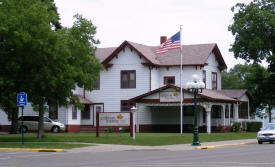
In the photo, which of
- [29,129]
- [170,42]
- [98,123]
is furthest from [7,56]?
[29,129]

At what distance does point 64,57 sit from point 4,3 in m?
5.02

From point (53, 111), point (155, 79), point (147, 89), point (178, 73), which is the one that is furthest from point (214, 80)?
point (53, 111)

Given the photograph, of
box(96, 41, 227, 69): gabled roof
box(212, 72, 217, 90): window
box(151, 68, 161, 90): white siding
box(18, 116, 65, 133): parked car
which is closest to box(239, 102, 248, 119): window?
box(212, 72, 217, 90): window

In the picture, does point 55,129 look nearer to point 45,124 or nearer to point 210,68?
point 45,124

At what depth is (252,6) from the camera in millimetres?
52625

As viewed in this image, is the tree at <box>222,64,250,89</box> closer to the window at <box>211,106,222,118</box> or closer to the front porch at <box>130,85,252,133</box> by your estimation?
the window at <box>211,106,222,118</box>

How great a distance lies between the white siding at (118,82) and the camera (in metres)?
49.8

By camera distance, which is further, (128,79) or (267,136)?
(128,79)

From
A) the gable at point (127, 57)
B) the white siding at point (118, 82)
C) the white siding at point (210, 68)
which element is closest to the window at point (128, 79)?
the white siding at point (118, 82)

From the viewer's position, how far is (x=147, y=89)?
162 ft

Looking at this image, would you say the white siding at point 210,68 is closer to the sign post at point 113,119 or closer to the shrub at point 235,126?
the shrub at point 235,126

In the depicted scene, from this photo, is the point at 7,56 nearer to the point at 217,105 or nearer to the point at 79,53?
the point at 79,53

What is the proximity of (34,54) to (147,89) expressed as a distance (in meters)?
19.5

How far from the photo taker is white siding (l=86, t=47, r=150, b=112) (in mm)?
49750
